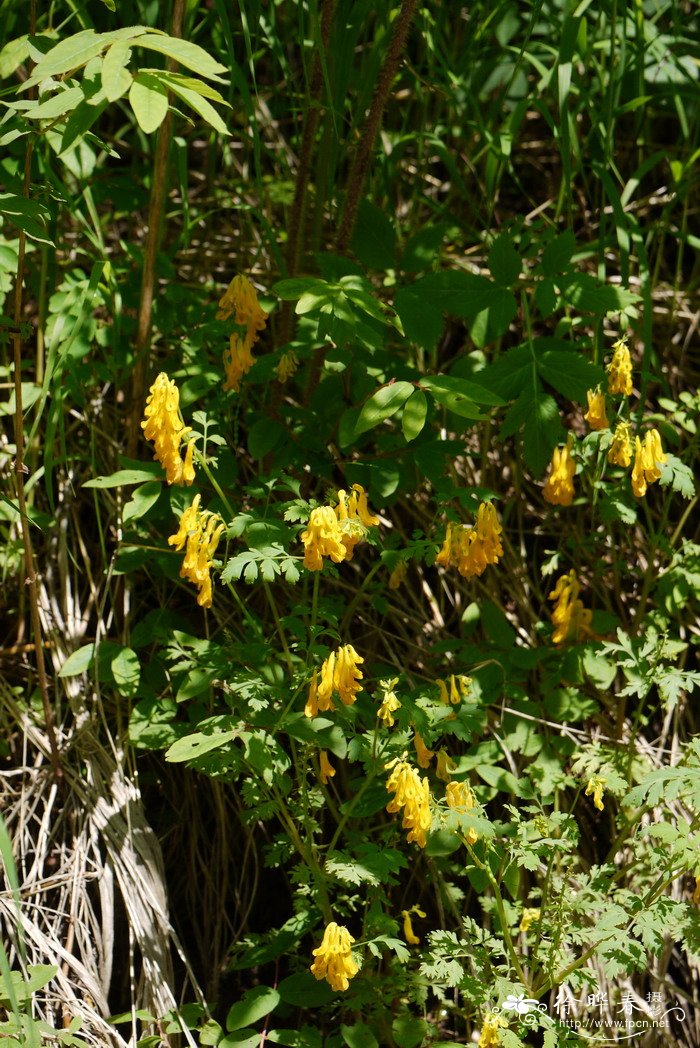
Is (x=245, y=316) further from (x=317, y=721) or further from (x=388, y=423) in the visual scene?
(x=317, y=721)

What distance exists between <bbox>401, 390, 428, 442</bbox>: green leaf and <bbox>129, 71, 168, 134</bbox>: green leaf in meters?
0.67

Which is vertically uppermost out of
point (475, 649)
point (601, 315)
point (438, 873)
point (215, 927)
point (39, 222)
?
point (39, 222)

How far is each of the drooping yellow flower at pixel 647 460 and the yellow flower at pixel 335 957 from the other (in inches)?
39.5

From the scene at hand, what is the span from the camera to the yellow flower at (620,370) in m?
2.03

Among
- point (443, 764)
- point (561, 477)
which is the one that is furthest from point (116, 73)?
point (443, 764)

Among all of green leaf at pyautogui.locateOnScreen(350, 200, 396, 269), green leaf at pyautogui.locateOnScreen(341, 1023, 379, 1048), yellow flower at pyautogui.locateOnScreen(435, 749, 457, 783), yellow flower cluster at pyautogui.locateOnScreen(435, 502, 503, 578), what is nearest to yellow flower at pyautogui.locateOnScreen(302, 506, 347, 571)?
yellow flower cluster at pyautogui.locateOnScreen(435, 502, 503, 578)

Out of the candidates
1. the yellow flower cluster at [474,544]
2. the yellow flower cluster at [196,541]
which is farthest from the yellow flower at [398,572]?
the yellow flower cluster at [196,541]

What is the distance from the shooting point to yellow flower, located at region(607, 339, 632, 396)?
79.7 inches

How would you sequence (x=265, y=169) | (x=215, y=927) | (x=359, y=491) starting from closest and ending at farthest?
1. (x=359, y=491)
2. (x=215, y=927)
3. (x=265, y=169)

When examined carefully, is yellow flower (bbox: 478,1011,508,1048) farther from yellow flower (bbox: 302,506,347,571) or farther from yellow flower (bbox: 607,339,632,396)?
yellow flower (bbox: 607,339,632,396)

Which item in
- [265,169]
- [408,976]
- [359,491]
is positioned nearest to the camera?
[359,491]

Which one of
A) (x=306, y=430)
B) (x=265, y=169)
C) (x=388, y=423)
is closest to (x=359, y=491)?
(x=306, y=430)

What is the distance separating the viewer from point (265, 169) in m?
2.98

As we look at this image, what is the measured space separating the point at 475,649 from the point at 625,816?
47cm
